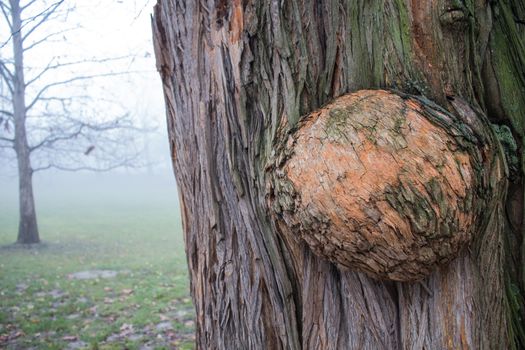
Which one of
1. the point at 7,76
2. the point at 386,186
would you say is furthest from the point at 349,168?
the point at 7,76

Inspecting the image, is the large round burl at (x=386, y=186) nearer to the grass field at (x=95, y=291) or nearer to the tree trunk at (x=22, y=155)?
the grass field at (x=95, y=291)

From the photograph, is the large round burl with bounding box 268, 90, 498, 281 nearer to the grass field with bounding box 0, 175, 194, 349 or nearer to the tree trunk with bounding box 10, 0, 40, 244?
→ the grass field with bounding box 0, 175, 194, 349

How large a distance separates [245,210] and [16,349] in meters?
5.05

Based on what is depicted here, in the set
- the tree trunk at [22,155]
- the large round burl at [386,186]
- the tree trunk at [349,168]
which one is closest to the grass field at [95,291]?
the tree trunk at [22,155]

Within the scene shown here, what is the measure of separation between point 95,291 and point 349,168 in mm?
8229

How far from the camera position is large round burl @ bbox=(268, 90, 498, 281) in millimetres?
1444

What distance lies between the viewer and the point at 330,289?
1800 mm

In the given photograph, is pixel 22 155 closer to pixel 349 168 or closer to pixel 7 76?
pixel 7 76

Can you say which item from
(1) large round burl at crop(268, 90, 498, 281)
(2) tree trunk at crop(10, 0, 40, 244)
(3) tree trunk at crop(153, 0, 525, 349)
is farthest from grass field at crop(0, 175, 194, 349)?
(1) large round burl at crop(268, 90, 498, 281)

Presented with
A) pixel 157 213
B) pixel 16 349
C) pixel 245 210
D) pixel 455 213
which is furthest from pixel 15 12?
pixel 157 213

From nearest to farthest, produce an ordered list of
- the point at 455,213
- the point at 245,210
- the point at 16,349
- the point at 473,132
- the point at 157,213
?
1. the point at 455,213
2. the point at 473,132
3. the point at 245,210
4. the point at 16,349
5. the point at 157,213

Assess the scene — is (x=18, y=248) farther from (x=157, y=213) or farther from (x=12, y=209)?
(x=12, y=209)

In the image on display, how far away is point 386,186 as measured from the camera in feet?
4.73

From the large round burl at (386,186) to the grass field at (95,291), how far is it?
4627mm
